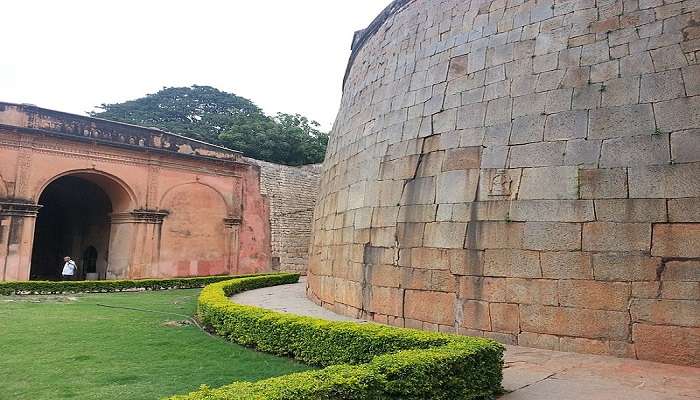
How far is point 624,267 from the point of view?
209 inches

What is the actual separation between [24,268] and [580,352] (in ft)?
54.3

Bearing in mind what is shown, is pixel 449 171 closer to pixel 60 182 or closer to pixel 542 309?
pixel 542 309

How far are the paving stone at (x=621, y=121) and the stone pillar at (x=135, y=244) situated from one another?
16642mm

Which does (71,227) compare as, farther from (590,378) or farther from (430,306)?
(590,378)

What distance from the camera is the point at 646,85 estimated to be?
222 inches

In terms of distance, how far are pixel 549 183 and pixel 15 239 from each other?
53.5ft

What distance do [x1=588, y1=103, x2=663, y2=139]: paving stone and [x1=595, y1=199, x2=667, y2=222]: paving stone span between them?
794mm

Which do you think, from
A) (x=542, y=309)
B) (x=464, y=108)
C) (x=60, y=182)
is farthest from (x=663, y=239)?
(x=60, y=182)

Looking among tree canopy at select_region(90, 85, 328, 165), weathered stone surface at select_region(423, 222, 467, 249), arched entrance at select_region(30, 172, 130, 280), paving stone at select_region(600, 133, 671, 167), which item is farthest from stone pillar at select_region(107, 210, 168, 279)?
paving stone at select_region(600, 133, 671, 167)

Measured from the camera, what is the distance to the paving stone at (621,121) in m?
5.52

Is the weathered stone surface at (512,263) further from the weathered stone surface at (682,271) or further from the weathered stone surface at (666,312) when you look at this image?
the weathered stone surface at (682,271)

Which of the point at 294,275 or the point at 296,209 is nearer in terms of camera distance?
the point at 294,275

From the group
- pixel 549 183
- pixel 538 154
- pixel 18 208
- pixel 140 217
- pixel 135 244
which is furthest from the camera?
pixel 140 217

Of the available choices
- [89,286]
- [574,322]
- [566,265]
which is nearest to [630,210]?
[566,265]
